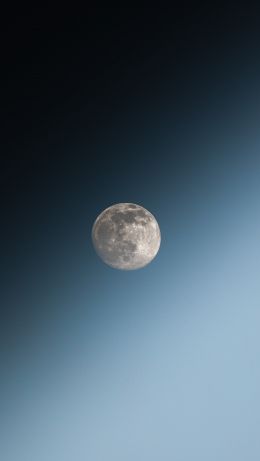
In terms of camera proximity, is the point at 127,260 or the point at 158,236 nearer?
the point at 127,260

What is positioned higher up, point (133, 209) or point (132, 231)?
point (133, 209)

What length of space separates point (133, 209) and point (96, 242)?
65cm

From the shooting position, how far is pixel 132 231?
603 centimetres

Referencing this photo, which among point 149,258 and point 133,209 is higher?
point 133,209

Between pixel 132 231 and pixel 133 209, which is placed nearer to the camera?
pixel 132 231

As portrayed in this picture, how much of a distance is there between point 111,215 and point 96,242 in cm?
41

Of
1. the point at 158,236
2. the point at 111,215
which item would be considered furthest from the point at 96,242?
the point at 158,236

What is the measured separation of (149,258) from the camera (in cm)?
636

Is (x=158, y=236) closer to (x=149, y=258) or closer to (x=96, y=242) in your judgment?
(x=149, y=258)

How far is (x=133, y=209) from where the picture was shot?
6461 mm

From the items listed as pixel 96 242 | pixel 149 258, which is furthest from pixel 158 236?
pixel 96 242

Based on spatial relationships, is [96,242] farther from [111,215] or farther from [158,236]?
[158,236]

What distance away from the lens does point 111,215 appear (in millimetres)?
6250

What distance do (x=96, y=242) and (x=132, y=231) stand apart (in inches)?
22.6
